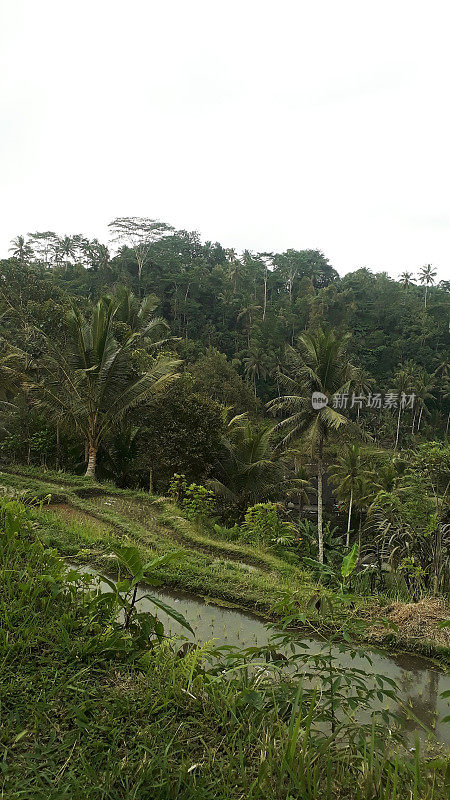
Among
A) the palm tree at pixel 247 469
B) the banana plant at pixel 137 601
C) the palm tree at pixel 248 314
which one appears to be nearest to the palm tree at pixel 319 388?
the palm tree at pixel 247 469

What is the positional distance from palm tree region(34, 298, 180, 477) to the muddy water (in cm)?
673

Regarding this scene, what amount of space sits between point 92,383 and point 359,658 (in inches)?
340

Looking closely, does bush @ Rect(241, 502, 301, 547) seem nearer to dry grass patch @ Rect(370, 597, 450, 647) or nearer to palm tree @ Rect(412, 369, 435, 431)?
dry grass patch @ Rect(370, 597, 450, 647)

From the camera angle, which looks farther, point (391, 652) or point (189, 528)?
point (189, 528)

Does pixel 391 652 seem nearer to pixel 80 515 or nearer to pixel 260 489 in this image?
pixel 80 515

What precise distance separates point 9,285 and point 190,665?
59.5 ft

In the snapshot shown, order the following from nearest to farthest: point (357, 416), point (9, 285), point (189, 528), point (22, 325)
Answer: point (189, 528) → point (22, 325) → point (9, 285) → point (357, 416)

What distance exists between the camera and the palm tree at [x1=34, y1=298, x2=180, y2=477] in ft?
36.8

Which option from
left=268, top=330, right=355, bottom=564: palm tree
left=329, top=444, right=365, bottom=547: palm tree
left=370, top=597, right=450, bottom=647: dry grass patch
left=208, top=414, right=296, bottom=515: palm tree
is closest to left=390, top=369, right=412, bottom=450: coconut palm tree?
left=329, top=444, right=365, bottom=547: palm tree

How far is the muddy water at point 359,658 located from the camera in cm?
315

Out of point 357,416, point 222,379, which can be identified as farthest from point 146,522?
point 357,416

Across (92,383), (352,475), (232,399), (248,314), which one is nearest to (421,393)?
(248,314)

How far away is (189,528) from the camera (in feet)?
25.6

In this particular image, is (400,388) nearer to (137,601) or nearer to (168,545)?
(168,545)
